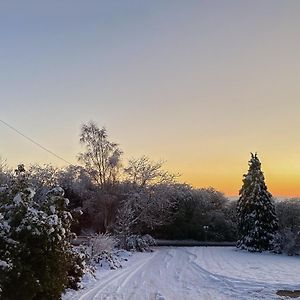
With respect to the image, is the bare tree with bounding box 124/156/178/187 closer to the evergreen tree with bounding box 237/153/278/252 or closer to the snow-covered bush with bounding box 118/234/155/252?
the snow-covered bush with bounding box 118/234/155/252

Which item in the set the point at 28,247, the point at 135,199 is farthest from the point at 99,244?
the point at 28,247

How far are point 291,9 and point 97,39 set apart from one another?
619 cm

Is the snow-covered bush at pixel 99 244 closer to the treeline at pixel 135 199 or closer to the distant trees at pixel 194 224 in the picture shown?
the treeline at pixel 135 199

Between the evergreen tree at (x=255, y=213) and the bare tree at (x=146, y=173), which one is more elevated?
the bare tree at (x=146, y=173)

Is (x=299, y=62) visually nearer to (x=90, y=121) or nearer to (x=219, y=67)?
(x=219, y=67)

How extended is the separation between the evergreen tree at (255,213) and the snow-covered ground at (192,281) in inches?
248

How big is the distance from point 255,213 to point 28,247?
64.7ft

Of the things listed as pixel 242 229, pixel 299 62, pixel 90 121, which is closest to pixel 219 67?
pixel 299 62

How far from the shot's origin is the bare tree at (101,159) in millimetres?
30406

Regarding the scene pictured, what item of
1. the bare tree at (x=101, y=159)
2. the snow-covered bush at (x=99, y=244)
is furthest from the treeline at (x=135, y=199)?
the snow-covered bush at (x=99, y=244)

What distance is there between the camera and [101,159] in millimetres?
30531

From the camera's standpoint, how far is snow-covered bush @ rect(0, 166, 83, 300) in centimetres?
835

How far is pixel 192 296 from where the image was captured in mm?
11062

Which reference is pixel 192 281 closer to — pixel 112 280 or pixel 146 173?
pixel 112 280
